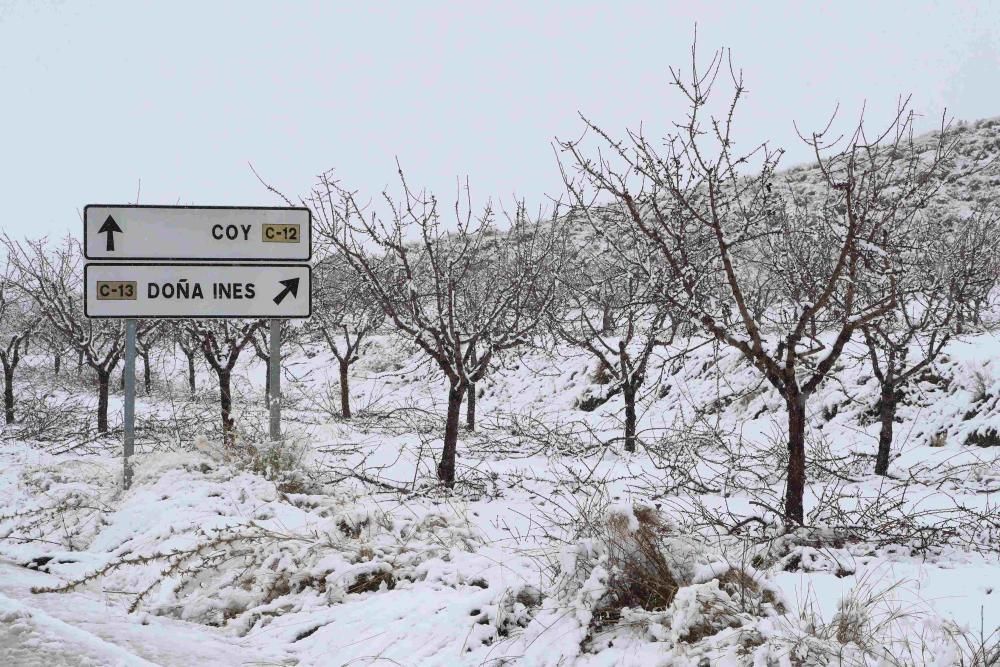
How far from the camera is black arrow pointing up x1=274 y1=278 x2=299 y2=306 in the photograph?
22.6 ft

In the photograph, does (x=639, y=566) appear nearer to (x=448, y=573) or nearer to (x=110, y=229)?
(x=448, y=573)

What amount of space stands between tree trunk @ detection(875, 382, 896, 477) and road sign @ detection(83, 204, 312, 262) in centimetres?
633

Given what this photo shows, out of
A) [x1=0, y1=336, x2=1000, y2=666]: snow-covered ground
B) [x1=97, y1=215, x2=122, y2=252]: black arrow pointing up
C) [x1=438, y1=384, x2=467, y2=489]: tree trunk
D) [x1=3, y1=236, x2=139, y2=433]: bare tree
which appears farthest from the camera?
A: [x1=3, y1=236, x2=139, y2=433]: bare tree

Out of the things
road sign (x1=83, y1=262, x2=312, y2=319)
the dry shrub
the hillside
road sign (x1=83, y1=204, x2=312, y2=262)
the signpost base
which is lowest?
the hillside

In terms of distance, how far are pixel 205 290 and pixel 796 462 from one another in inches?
220

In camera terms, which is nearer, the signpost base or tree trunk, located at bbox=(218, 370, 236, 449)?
the signpost base

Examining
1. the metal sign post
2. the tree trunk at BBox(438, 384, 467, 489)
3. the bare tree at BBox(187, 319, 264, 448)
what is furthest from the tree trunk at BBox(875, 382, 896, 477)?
the bare tree at BBox(187, 319, 264, 448)

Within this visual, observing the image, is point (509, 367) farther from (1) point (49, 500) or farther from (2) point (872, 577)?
(2) point (872, 577)

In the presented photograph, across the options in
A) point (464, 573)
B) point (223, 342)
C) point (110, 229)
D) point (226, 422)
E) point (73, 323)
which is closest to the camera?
point (464, 573)

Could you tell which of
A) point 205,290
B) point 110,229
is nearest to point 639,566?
point 205,290

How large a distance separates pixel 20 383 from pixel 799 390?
29.3 meters

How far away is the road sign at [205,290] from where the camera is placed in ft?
22.5

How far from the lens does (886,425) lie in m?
7.56

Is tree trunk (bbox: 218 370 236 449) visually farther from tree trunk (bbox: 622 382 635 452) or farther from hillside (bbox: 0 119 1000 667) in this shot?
tree trunk (bbox: 622 382 635 452)
